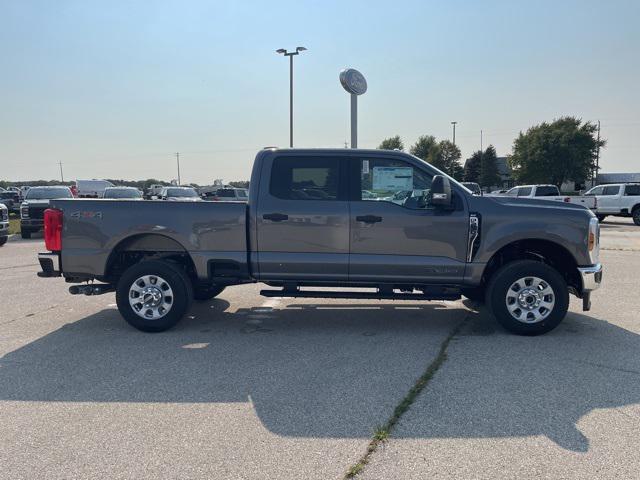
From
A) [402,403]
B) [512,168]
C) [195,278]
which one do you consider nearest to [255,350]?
[195,278]

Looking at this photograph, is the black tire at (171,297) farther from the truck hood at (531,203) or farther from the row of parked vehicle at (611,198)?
the row of parked vehicle at (611,198)

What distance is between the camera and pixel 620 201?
23922 mm

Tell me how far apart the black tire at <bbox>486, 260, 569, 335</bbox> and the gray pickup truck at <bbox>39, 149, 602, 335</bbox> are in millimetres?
11

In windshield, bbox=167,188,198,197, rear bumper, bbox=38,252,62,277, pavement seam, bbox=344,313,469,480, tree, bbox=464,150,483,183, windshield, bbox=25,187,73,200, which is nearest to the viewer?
pavement seam, bbox=344,313,469,480

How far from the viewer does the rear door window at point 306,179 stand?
579 cm

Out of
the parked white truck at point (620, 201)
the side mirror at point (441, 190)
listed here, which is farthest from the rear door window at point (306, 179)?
the parked white truck at point (620, 201)

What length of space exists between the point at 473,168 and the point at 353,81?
6805 centimetres

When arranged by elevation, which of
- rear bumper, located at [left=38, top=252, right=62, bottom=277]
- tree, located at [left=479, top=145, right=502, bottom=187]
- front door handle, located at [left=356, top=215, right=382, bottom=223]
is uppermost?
tree, located at [left=479, top=145, right=502, bottom=187]

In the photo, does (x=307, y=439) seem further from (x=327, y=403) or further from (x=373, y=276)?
(x=373, y=276)

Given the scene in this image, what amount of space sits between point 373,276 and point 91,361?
3.05 meters

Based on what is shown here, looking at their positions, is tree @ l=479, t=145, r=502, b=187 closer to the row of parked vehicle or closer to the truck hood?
the row of parked vehicle

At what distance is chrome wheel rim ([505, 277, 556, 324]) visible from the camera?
5.55 metres

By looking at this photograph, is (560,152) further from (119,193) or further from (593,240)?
(593,240)

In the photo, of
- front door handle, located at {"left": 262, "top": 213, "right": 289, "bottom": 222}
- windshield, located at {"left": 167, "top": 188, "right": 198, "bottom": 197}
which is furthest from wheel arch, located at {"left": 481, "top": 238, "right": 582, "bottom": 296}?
windshield, located at {"left": 167, "top": 188, "right": 198, "bottom": 197}
